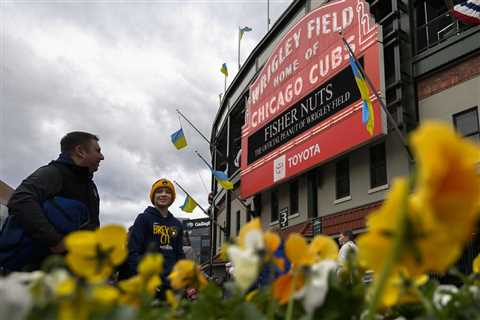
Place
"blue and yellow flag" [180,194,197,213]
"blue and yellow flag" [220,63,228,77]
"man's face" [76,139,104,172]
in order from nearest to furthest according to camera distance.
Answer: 1. "man's face" [76,139,104,172]
2. "blue and yellow flag" [180,194,197,213]
3. "blue and yellow flag" [220,63,228,77]

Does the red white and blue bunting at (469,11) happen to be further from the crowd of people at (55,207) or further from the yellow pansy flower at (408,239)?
the yellow pansy flower at (408,239)

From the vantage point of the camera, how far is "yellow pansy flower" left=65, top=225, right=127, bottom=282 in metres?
0.56

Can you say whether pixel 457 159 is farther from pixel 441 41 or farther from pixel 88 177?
pixel 441 41

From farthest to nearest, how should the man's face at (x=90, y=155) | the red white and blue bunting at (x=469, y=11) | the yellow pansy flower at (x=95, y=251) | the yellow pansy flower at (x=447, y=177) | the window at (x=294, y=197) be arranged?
the window at (x=294, y=197), the red white and blue bunting at (x=469, y=11), the man's face at (x=90, y=155), the yellow pansy flower at (x=95, y=251), the yellow pansy flower at (x=447, y=177)

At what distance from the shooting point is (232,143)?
2455 centimetres

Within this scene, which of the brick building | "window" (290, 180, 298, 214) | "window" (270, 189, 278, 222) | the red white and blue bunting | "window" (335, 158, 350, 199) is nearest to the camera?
the red white and blue bunting


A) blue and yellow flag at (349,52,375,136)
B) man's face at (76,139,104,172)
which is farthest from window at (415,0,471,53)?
man's face at (76,139,104,172)

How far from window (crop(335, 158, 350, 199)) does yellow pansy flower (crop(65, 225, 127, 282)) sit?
41.5 ft

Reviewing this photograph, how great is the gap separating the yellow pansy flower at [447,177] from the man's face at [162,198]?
3482mm

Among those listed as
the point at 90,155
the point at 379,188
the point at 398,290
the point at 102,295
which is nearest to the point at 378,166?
the point at 379,188

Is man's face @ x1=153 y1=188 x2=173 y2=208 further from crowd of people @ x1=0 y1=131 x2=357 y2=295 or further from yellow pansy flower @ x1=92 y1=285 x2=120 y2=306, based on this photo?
yellow pansy flower @ x1=92 y1=285 x2=120 y2=306

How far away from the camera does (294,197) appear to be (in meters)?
15.9

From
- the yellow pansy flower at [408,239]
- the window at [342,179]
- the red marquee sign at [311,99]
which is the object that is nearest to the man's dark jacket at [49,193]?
the yellow pansy flower at [408,239]

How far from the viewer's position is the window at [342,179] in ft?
42.6
